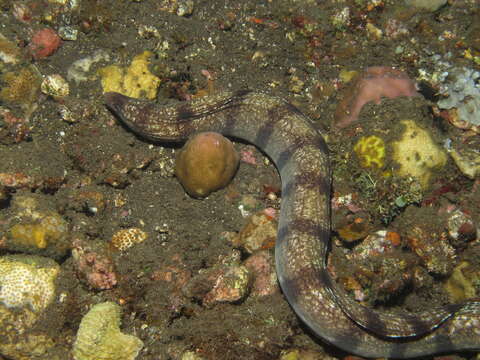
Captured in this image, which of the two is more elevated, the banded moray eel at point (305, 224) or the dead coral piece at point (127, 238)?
the banded moray eel at point (305, 224)

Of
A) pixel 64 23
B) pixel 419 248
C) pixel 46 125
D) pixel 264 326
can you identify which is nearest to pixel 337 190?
pixel 419 248

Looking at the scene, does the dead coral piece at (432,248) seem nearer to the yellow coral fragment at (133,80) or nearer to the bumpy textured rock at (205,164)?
the bumpy textured rock at (205,164)

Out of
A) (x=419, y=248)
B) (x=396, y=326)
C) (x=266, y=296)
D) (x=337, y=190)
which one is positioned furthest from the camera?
(x=337, y=190)

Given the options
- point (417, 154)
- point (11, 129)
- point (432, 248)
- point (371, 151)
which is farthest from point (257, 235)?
point (11, 129)

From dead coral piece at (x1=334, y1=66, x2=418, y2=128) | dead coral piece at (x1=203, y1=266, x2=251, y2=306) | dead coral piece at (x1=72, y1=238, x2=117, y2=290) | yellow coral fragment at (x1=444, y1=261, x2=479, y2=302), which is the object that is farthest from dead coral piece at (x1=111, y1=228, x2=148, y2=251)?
yellow coral fragment at (x1=444, y1=261, x2=479, y2=302)

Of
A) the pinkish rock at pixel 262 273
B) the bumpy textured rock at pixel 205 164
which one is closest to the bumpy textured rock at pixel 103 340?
the pinkish rock at pixel 262 273

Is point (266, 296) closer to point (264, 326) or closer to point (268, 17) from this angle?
point (264, 326)

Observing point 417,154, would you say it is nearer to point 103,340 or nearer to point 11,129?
point 103,340
